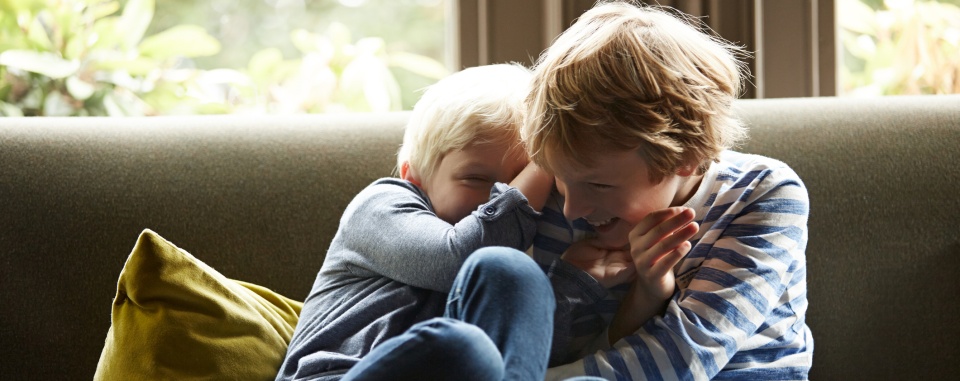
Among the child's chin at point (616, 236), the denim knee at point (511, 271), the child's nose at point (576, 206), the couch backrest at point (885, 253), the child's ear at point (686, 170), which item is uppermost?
the child's ear at point (686, 170)

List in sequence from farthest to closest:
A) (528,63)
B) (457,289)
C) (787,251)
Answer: (528,63)
(787,251)
(457,289)

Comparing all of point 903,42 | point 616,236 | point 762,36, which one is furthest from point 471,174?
point 903,42

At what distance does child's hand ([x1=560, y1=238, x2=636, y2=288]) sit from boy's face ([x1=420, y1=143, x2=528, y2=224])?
133mm

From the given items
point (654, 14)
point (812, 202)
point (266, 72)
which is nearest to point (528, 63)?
point (266, 72)

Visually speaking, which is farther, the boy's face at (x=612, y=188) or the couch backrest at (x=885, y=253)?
the couch backrest at (x=885, y=253)

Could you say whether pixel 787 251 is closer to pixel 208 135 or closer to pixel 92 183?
pixel 208 135

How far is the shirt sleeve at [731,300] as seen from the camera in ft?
3.48

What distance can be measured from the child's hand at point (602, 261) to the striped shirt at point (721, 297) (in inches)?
0.5

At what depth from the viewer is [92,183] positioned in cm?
148

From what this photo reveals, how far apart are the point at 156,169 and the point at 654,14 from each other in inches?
34.5

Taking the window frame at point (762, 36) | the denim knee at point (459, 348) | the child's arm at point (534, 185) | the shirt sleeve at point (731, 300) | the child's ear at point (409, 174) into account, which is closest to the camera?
the denim knee at point (459, 348)

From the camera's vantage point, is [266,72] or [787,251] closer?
[787,251]

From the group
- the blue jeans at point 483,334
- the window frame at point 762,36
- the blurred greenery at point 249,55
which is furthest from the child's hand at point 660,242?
the blurred greenery at point 249,55

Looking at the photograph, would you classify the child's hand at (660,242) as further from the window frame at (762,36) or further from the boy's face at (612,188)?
the window frame at (762,36)
